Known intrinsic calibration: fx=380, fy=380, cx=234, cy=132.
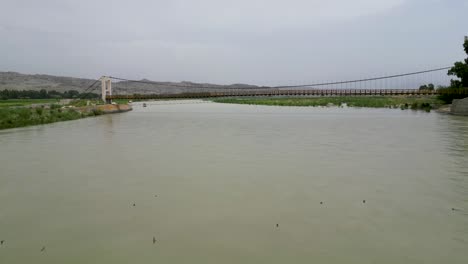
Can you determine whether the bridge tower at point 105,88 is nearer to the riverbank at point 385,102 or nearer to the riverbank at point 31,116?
the riverbank at point 31,116

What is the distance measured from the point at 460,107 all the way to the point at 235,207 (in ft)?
106

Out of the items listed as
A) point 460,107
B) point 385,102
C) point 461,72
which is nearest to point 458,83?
point 461,72

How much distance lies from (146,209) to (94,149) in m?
8.35

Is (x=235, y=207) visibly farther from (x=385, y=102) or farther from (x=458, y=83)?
(x=385, y=102)

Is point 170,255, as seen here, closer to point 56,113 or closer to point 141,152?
point 141,152

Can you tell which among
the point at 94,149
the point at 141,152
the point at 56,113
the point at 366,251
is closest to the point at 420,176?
the point at 366,251

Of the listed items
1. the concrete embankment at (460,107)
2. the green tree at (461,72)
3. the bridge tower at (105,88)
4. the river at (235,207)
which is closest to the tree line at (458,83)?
the green tree at (461,72)

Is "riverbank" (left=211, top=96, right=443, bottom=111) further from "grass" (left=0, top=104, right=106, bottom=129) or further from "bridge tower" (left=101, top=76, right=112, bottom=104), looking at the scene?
"grass" (left=0, top=104, right=106, bottom=129)

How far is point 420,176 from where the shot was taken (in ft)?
28.2

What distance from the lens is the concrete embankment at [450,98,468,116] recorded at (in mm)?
31250

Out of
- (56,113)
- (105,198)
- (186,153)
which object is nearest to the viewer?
(105,198)

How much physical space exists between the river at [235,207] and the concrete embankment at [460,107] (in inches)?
908

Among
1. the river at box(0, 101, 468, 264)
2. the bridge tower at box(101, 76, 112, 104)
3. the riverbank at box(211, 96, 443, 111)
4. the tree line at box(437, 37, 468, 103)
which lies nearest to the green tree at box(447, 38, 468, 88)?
the tree line at box(437, 37, 468, 103)

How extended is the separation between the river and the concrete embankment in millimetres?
23062
